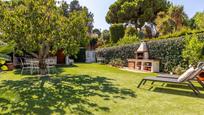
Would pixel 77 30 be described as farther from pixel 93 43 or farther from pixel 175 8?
pixel 93 43

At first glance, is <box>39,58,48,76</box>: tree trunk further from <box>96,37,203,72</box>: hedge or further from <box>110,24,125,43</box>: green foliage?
<box>110,24,125,43</box>: green foliage

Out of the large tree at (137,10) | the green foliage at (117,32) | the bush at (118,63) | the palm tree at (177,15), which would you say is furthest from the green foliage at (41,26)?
the large tree at (137,10)

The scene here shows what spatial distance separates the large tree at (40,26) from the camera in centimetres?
1287

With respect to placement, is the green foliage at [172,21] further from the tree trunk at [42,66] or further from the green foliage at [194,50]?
the tree trunk at [42,66]

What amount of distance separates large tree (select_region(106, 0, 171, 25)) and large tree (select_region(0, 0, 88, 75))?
22925mm

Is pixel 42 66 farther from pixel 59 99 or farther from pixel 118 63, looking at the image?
pixel 118 63

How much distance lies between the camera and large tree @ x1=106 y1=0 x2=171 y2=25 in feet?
117

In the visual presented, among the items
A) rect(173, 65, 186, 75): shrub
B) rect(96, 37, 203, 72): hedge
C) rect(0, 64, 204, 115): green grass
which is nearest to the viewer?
rect(0, 64, 204, 115): green grass

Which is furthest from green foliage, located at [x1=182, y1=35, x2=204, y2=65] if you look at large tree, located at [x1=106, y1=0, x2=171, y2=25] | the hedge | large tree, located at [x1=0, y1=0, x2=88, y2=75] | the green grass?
large tree, located at [x1=106, y1=0, x2=171, y2=25]

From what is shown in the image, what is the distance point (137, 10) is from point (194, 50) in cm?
2454

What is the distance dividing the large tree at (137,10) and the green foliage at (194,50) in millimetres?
22514

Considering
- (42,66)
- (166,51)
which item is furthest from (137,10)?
(42,66)

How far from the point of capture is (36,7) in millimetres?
13102

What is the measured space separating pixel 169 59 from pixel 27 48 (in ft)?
32.6
